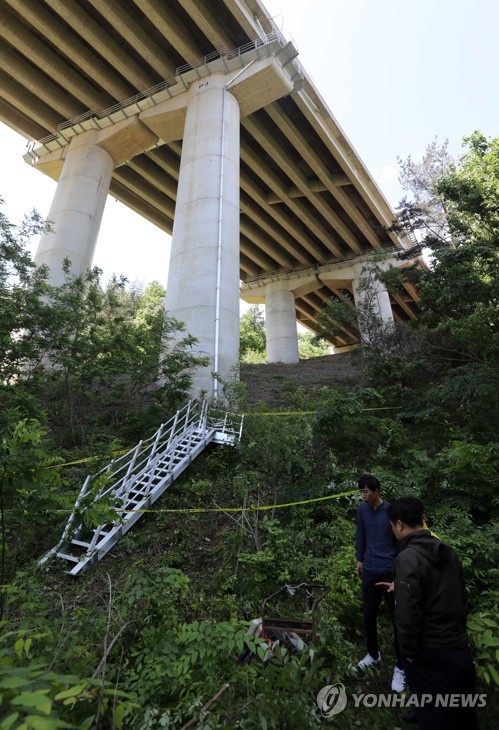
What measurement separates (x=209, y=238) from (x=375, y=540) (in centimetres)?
970

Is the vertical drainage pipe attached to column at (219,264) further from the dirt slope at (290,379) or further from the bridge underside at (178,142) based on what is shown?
the bridge underside at (178,142)

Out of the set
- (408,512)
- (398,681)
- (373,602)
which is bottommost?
(398,681)

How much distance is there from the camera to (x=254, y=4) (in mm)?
13578

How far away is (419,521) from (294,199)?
22.5 metres

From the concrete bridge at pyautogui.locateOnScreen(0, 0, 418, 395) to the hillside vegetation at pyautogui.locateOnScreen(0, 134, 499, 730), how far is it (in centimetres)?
287

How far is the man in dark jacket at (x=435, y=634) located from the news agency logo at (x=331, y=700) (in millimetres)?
596

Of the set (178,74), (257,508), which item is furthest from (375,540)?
(178,74)

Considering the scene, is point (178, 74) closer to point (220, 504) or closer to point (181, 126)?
point (181, 126)

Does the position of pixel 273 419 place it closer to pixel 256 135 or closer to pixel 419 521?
pixel 419 521

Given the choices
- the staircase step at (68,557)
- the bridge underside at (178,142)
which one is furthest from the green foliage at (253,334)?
the staircase step at (68,557)

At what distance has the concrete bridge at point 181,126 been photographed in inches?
437

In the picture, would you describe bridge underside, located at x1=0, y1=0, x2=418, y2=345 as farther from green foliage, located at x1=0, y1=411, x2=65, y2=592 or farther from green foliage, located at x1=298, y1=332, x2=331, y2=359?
green foliage, located at x1=298, y1=332, x2=331, y2=359

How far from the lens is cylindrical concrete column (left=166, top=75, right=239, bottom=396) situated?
394 inches

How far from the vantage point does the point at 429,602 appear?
1960 millimetres
